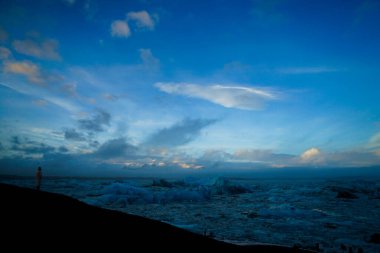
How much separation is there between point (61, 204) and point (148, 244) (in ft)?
2.49

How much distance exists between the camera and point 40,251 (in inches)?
58.0

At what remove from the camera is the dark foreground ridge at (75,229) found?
156cm

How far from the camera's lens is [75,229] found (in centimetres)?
177

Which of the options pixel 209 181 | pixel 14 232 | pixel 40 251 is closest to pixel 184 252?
pixel 40 251

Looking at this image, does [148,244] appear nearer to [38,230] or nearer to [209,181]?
[38,230]

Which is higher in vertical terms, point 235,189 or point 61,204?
point 61,204

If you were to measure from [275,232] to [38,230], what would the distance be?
9.50 meters

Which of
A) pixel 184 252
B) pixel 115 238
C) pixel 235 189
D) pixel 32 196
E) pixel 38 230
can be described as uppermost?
pixel 32 196

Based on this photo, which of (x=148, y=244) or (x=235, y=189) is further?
(x=235, y=189)

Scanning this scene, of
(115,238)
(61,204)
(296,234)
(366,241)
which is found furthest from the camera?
(296,234)

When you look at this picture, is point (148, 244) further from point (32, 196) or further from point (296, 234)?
point (296, 234)

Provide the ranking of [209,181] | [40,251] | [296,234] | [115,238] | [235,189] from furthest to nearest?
[209,181] → [235,189] → [296,234] → [115,238] → [40,251]

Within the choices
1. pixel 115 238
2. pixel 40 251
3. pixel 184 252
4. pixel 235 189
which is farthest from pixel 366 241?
pixel 235 189

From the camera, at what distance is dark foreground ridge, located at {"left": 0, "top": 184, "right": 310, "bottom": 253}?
156cm
